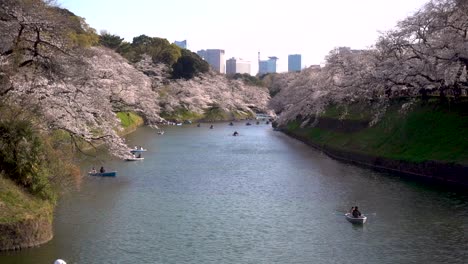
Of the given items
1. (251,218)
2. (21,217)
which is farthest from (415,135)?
(21,217)

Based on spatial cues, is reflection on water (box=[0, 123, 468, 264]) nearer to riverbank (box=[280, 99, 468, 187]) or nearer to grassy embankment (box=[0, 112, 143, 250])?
grassy embankment (box=[0, 112, 143, 250])

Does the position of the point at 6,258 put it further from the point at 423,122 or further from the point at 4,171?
the point at 423,122

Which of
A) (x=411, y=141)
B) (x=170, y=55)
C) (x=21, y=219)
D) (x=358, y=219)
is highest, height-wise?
(x=170, y=55)

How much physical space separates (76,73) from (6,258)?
1136 cm

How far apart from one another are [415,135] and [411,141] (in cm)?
71

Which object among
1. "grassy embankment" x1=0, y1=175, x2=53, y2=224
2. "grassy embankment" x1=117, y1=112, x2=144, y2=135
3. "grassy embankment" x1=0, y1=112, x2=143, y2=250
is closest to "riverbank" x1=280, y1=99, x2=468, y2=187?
"grassy embankment" x1=0, y1=112, x2=143, y2=250

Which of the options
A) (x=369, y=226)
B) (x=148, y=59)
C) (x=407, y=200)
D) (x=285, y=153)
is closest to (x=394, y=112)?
(x=285, y=153)

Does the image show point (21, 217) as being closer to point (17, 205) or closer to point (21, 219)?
point (21, 219)

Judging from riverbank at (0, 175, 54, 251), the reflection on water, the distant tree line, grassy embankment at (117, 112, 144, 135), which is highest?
the distant tree line

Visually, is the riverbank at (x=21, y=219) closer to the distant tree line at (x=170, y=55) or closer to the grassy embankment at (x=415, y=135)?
the grassy embankment at (x=415, y=135)

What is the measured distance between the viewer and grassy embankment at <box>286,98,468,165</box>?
32.6 m

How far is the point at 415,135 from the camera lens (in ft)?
121

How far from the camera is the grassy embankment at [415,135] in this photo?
107 ft

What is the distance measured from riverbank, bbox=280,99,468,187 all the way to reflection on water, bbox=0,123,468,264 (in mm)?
1729
